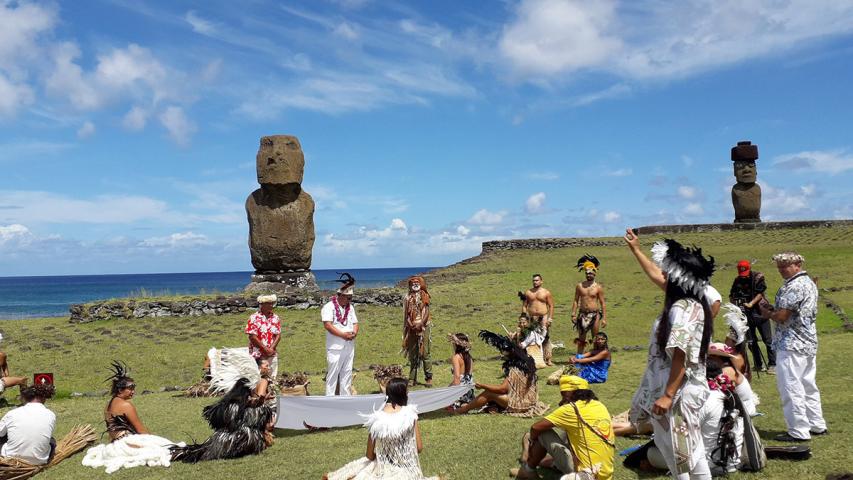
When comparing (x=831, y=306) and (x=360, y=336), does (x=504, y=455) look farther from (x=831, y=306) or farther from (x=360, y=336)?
(x=831, y=306)

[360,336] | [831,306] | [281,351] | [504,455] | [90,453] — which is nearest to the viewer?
[504,455]

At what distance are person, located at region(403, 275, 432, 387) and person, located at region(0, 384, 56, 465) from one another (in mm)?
5929

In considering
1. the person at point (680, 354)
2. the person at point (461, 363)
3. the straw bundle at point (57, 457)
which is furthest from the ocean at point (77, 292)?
the person at point (680, 354)

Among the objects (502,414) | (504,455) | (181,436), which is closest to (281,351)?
(181,436)

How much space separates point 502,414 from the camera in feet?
30.4

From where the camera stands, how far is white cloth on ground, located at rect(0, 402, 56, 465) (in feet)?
24.1

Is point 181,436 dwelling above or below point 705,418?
below

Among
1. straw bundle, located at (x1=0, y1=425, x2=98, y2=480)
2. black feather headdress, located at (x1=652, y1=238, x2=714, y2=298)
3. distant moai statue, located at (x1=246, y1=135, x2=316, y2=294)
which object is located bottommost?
straw bundle, located at (x1=0, y1=425, x2=98, y2=480)

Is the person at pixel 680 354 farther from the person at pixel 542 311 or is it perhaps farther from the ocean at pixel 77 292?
the person at pixel 542 311

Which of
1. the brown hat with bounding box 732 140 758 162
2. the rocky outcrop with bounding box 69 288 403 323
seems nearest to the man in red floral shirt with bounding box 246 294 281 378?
the rocky outcrop with bounding box 69 288 403 323

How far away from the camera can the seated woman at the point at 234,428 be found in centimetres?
762

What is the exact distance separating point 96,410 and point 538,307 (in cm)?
833

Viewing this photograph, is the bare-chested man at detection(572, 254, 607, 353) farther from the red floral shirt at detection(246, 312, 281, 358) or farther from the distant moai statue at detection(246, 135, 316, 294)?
the distant moai statue at detection(246, 135, 316, 294)

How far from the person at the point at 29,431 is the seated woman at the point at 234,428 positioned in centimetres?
140
